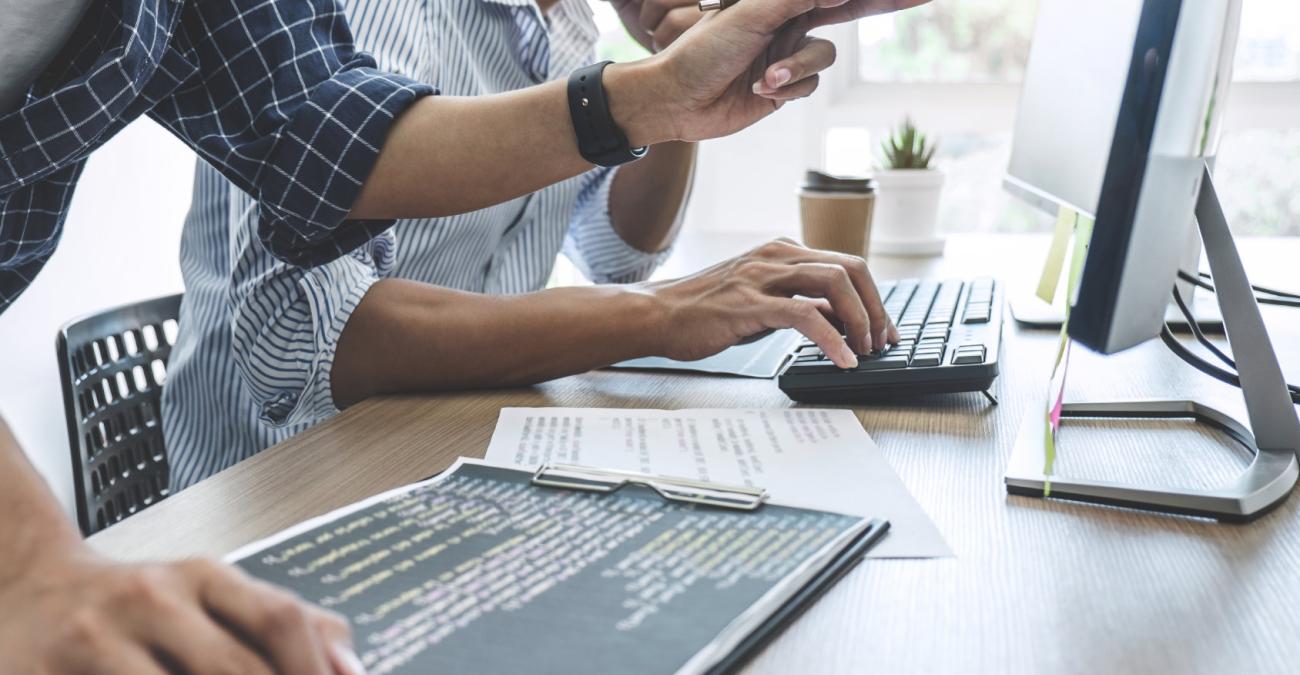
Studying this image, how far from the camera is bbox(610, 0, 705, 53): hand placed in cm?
113

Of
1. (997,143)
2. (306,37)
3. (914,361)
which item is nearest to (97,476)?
(306,37)

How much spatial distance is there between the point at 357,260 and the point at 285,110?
151 mm

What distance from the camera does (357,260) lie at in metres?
0.92

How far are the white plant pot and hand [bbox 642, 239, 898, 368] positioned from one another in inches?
29.1

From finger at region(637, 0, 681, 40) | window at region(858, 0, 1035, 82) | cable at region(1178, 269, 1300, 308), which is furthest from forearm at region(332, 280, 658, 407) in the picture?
window at region(858, 0, 1035, 82)

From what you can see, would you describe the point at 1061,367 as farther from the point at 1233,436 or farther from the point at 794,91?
the point at 794,91

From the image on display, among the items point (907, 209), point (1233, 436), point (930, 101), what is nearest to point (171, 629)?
point (1233, 436)

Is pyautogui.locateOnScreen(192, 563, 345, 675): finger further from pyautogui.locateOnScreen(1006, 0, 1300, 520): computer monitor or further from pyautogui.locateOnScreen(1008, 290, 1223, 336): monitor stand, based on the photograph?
pyautogui.locateOnScreen(1008, 290, 1223, 336): monitor stand

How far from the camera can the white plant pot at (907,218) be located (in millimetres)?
1579

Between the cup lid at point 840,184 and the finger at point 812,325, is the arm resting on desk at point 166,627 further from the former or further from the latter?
the cup lid at point 840,184

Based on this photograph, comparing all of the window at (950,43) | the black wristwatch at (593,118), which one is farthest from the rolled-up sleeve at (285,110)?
the window at (950,43)

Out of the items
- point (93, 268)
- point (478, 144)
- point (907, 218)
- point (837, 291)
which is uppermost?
point (478, 144)

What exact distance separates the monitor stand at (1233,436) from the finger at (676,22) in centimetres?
58

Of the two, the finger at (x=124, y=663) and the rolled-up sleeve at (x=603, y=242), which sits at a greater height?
the finger at (x=124, y=663)
